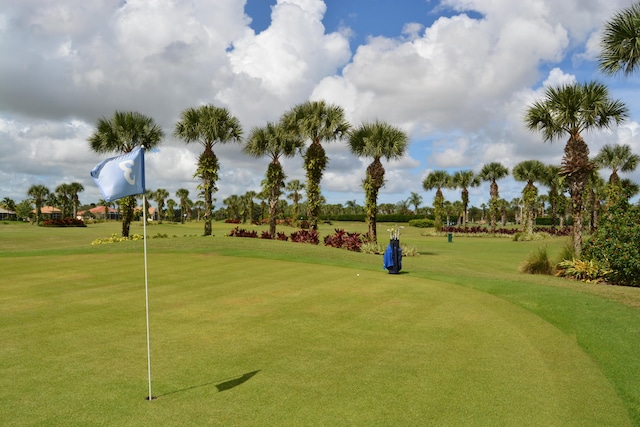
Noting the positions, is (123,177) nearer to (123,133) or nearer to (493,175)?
(123,133)

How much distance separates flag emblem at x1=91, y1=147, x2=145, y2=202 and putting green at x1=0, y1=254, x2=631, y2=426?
8.89 feet

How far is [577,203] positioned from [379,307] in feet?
56.1

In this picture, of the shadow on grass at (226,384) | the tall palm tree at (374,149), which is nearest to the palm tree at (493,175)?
the tall palm tree at (374,149)

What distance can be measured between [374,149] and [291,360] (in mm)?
27779

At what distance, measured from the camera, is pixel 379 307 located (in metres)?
11.7

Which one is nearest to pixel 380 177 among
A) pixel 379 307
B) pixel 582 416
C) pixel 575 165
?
pixel 575 165

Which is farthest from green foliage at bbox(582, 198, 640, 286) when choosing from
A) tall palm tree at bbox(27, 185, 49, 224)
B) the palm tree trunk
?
tall palm tree at bbox(27, 185, 49, 224)

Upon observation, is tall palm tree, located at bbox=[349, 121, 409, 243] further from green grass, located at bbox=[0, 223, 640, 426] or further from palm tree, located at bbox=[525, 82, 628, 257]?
green grass, located at bbox=[0, 223, 640, 426]

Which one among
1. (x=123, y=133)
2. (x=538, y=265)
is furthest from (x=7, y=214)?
(x=538, y=265)

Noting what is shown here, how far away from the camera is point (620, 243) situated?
1716cm

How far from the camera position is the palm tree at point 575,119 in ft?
76.1

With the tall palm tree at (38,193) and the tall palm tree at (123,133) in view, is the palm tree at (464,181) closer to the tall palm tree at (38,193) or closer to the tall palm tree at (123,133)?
the tall palm tree at (123,133)

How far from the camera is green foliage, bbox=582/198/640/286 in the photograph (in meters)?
16.7

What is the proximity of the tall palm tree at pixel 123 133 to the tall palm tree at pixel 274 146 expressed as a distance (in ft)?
25.1
